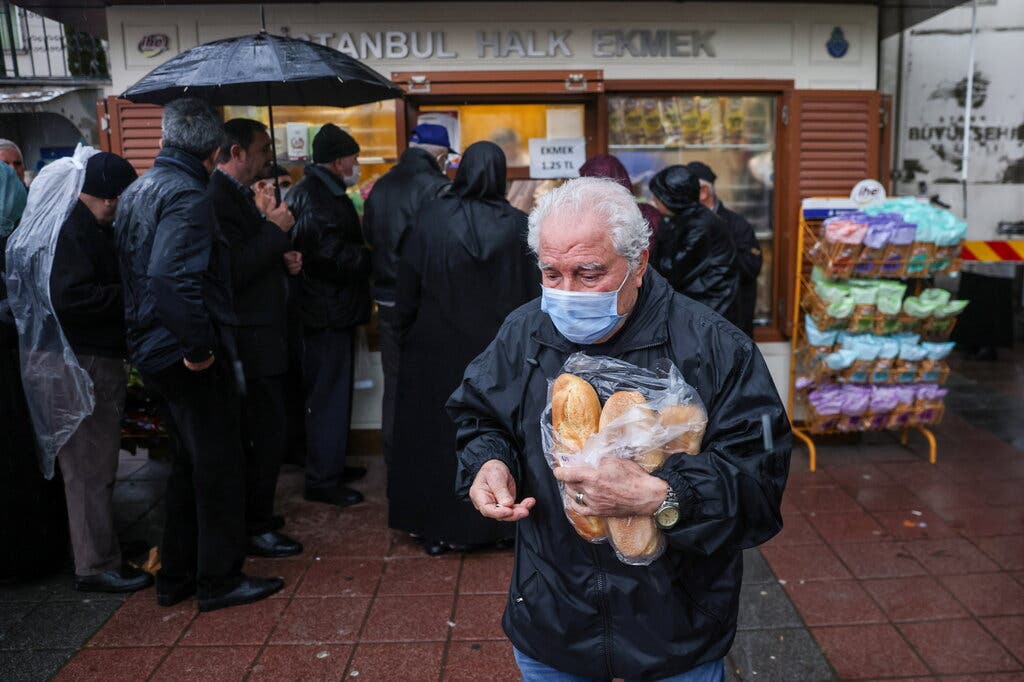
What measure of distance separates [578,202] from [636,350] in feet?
1.17

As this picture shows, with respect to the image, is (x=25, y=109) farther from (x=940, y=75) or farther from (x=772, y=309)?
(x=940, y=75)

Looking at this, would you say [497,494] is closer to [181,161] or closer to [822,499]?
[181,161]

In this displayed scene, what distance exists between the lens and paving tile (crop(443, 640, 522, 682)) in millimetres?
3334

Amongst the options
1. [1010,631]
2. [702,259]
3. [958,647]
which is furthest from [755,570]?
[702,259]

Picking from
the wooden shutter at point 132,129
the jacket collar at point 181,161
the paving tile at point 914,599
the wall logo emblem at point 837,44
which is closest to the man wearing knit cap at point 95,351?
the jacket collar at point 181,161

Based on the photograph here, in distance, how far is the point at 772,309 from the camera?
621cm

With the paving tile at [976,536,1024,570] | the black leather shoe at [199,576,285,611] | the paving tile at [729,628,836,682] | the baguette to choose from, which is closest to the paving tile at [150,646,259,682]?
the black leather shoe at [199,576,285,611]

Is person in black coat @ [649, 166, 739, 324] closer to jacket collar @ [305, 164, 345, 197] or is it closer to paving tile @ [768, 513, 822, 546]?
paving tile @ [768, 513, 822, 546]

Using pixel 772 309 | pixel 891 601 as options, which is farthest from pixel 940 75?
pixel 891 601

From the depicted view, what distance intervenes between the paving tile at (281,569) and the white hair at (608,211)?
112 inches

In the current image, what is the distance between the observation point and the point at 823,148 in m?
5.94

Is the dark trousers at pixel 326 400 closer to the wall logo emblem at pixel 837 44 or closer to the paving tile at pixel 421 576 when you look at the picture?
the paving tile at pixel 421 576

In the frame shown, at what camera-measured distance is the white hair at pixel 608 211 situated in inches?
74.3

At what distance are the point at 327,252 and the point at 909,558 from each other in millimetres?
3521
